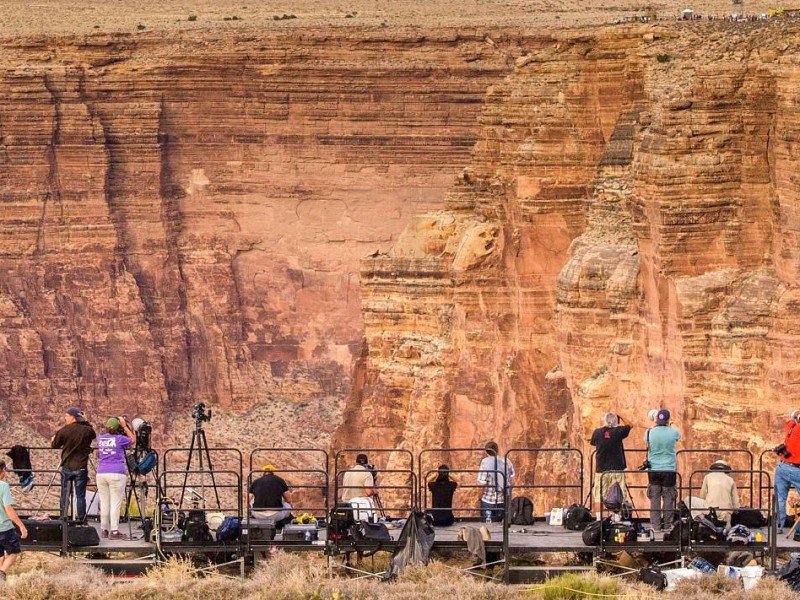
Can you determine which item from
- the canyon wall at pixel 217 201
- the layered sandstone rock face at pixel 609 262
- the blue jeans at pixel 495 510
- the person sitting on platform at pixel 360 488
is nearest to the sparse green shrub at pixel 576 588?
the person sitting on platform at pixel 360 488

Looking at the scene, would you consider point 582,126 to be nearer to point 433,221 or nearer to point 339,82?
point 433,221

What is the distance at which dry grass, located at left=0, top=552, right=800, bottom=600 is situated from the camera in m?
48.7

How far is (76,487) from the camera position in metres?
52.8

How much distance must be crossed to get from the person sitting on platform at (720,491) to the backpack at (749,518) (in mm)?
112

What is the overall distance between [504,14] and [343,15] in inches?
228

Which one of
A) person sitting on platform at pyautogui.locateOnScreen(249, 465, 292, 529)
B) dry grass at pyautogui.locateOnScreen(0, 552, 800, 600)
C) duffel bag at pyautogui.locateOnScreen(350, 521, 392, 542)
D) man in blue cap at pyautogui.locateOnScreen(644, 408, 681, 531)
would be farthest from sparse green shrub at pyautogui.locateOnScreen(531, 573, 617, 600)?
person sitting on platform at pyautogui.locateOnScreen(249, 465, 292, 529)

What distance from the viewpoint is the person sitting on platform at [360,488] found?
52625mm

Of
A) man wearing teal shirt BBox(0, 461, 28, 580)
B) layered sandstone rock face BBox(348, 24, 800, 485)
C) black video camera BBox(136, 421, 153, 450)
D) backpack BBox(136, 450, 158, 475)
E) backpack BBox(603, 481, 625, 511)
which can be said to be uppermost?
layered sandstone rock face BBox(348, 24, 800, 485)

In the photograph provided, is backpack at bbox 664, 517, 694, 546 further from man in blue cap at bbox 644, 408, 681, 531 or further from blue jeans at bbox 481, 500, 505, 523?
blue jeans at bbox 481, 500, 505, 523

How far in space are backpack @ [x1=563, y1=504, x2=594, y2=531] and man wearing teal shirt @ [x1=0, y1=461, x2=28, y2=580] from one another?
28.8 feet

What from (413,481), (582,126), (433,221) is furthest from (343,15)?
(413,481)

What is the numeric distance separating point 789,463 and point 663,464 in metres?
1.95

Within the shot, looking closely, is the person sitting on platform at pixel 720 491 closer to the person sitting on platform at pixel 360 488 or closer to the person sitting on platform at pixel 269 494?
the person sitting on platform at pixel 360 488

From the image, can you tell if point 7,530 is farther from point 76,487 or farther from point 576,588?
point 576,588
